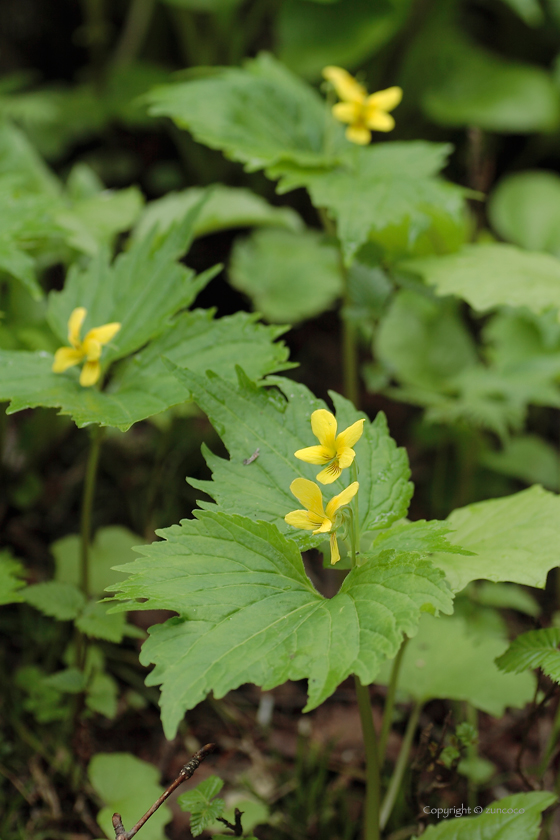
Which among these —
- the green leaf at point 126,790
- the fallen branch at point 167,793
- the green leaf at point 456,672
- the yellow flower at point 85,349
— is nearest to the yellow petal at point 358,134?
the yellow flower at point 85,349

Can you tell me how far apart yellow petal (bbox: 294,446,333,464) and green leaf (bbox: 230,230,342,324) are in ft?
4.88

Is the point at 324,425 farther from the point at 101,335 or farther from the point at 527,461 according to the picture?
the point at 527,461

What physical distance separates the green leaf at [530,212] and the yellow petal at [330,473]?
195 cm

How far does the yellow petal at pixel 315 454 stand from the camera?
3.23 ft

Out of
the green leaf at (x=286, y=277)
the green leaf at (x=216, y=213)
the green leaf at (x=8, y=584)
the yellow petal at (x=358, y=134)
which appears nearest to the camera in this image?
the green leaf at (x=8, y=584)

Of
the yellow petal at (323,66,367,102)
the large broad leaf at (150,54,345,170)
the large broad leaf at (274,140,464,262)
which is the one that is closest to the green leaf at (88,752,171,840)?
the large broad leaf at (274,140,464,262)

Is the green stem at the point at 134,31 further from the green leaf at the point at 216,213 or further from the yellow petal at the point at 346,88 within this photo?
the yellow petal at the point at 346,88

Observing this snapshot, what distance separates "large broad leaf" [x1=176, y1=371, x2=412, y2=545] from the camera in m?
1.06

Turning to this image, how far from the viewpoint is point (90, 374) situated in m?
1.27

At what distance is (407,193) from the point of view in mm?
1589

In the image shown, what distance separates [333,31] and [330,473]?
8.99 ft

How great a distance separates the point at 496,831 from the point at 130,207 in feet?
6.35

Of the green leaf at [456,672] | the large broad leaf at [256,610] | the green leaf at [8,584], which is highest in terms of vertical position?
the large broad leaf at [256,610]

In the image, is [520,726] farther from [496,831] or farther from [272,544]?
[272,544]
